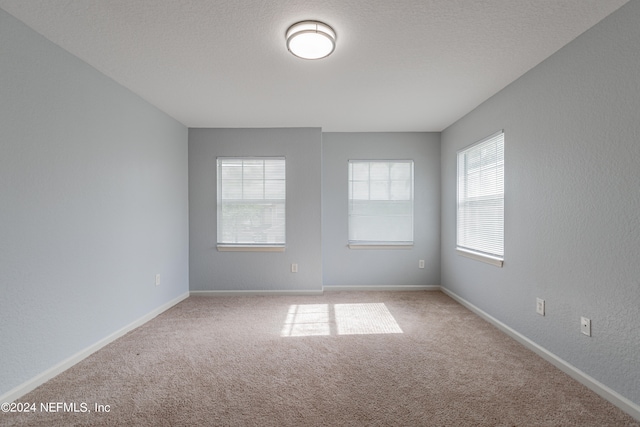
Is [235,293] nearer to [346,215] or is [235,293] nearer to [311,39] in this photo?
[346,215]

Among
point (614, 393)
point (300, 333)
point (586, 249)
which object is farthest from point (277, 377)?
point (586, 249)

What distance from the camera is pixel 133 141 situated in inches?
124

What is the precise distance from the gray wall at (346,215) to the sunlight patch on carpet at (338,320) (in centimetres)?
81

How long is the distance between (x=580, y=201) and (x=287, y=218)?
10.5 feet

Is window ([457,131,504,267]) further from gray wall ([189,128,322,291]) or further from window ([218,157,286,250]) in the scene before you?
window ([218,157,286,250])

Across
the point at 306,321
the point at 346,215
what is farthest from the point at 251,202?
the point at 306,321

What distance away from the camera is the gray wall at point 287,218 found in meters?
4.37

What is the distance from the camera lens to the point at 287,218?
4.36 m

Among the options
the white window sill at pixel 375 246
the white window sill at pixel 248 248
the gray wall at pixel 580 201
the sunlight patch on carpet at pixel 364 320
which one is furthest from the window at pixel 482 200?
the white window sill at pixel 248 248

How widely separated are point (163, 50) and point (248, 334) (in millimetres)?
2573

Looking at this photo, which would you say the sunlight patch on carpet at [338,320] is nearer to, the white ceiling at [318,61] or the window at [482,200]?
the window at [482,200]

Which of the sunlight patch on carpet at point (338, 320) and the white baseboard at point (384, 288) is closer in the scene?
the sunlight patch on carpet at point (338, 320)

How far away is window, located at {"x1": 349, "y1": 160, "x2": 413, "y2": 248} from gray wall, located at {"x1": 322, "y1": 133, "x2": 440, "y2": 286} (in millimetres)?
103

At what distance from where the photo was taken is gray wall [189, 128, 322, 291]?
4.37 metres
